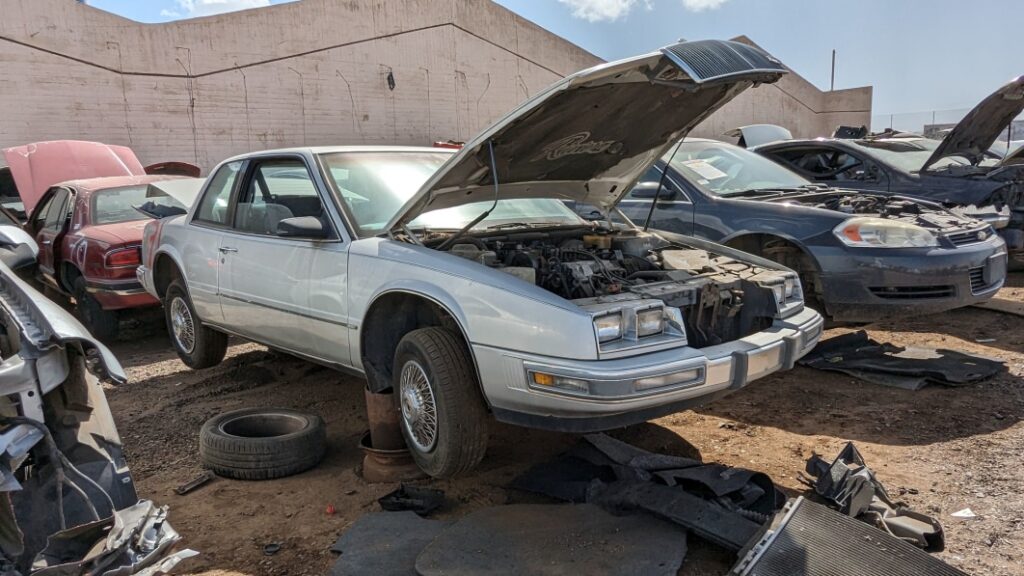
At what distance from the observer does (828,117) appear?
26234 millimetres

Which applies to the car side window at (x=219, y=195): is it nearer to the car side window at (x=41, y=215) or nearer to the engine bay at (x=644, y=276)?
the engine bay at (x=644, y=276)

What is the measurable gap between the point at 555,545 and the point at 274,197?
9.68 feet

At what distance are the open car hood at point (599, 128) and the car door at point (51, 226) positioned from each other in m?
5.17

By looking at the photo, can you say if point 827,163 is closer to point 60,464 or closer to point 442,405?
point 442,405

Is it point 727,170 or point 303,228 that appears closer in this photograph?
point 303,228

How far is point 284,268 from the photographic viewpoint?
4164 mm

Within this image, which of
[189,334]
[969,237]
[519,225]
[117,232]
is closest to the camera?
[519,225]

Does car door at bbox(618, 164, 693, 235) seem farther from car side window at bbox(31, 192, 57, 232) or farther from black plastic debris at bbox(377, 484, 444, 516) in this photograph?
car side window at bbox(31, 192, 57, 232)

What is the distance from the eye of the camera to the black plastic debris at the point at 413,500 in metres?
3.16

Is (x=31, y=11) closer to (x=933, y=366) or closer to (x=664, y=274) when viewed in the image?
(x=664, y=274)

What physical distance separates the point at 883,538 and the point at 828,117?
26.7 meters

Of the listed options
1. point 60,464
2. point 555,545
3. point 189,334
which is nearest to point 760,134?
point 189,334

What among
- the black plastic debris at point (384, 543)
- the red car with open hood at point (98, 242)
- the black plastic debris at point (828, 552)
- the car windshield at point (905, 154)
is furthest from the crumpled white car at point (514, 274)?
the car windshield at point (905, 154)

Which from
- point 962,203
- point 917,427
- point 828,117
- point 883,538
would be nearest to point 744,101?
point 828,117
